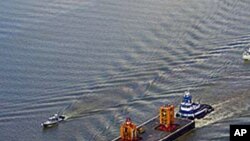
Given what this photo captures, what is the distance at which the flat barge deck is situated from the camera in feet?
64.1

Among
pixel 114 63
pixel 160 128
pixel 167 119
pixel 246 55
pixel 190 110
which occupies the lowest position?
pixel 160 128

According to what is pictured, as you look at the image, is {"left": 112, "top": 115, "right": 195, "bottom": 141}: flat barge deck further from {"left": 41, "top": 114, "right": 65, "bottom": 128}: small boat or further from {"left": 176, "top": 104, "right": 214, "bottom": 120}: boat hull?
{"left": 41, "top": 114, "right": 65, "bottom": 128}: small boat

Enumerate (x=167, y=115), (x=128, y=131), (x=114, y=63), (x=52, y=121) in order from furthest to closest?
(x=114, y=63)
(x=52, y=121)
(x=167, y=115)
(x=128, y=131)

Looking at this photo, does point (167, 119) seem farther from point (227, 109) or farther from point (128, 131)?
point (227, 109)

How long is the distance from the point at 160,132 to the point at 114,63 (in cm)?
486

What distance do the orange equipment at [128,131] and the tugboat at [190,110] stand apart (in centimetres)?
211

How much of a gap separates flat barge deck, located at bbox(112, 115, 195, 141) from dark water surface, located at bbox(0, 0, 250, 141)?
0.32 m

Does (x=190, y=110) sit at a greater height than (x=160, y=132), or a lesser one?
greater

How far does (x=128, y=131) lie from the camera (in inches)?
→ 746

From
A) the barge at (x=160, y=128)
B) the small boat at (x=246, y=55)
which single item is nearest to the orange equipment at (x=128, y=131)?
the barge at (x=160, y=128)

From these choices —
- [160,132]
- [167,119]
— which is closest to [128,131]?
[160,132]

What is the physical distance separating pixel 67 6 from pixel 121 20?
3.10 m

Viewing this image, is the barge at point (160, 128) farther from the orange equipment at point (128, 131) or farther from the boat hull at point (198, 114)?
the boat hull at point (198, 114)

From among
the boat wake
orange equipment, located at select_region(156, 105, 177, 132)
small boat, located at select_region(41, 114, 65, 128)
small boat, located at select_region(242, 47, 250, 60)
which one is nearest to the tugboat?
the boat wake
